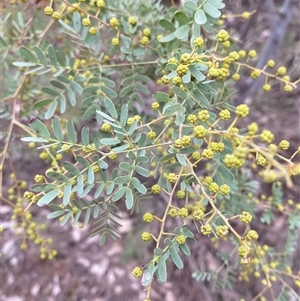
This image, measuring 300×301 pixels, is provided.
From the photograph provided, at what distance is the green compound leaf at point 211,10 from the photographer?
0.72m

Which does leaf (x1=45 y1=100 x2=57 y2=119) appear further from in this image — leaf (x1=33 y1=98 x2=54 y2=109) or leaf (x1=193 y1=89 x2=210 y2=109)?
leaf (x1=193 y1=89 x2=210 y2=109)

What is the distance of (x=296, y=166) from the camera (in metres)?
0.58

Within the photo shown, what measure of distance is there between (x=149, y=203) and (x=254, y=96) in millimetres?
839

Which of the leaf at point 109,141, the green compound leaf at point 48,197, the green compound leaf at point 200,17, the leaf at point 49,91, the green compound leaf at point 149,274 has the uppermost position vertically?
the green compound leaf at point 200,17

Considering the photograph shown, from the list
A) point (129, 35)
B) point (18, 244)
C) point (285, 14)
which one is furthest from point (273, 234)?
point (129, 35)

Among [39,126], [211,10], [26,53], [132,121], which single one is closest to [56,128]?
[39,126]

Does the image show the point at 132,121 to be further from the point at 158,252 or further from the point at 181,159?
the point at 158,252

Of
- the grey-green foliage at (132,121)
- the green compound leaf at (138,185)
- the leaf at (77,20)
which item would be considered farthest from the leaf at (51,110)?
the green compound leaf at (138,185)

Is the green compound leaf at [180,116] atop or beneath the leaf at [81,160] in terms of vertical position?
atop

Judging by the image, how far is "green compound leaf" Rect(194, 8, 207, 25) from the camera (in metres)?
0.72

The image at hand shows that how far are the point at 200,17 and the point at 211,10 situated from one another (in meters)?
0.02

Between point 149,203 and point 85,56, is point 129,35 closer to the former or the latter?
point 85,56

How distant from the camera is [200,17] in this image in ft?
2.39

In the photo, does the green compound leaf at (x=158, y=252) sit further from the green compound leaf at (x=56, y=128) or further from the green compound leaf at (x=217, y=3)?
the green compound leaf at (x=217, y=3)
